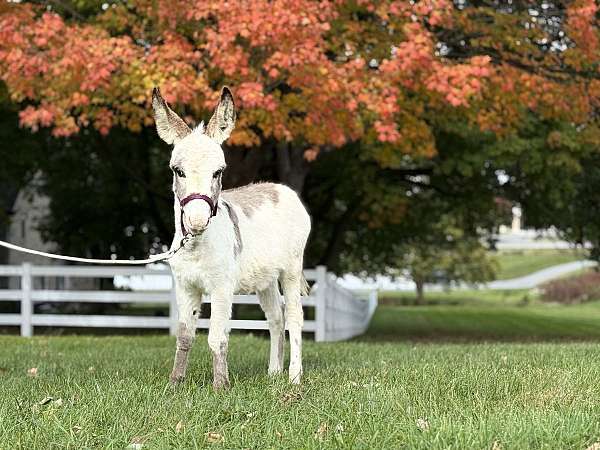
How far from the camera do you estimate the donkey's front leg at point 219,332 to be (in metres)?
6.51

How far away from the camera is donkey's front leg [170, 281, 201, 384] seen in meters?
6.67

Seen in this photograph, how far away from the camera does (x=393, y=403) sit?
570 centimetres

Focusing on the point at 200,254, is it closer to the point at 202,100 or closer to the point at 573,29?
the point at 202,100

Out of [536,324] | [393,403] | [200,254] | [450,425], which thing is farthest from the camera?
[536,324]

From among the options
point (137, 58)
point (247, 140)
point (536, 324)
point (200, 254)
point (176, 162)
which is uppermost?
point (137, 58)

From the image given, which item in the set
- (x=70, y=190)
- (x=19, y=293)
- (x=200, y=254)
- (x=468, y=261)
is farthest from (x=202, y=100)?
(x=468, y=261)

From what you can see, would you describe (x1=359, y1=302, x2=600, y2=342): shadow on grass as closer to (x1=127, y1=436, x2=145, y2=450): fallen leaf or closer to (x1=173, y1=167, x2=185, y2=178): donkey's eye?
(x1=173, y1=167, x2=185, y2=178): donkey's eye

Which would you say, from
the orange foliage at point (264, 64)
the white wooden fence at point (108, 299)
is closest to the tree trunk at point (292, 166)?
the white wooden fence at point (108, 299)

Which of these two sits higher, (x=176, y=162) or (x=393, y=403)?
(x=176, y=162)

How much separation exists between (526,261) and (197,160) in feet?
280

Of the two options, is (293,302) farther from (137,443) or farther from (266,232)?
(137,443)

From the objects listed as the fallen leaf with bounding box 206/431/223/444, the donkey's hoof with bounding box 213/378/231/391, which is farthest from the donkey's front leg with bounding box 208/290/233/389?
the fallen leaf with bounding box 206/431/223/444

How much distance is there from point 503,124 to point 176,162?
12.6 meters

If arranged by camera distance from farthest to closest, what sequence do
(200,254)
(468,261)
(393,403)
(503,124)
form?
(468,261) → (503,124) → (200,254) → (393,403)
